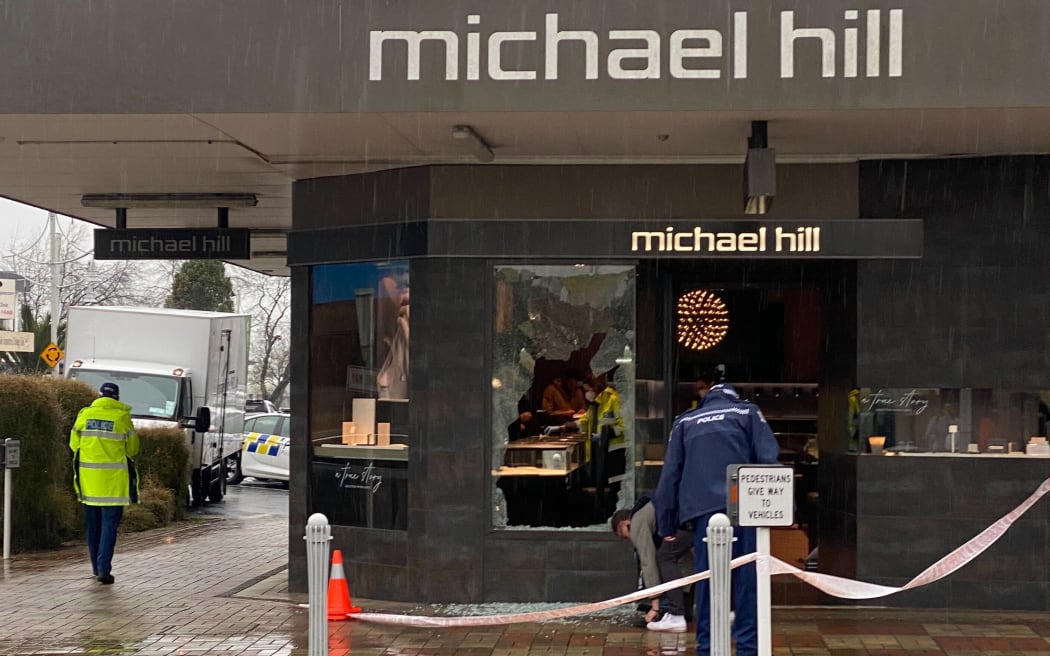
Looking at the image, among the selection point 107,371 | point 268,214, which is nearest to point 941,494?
point 268,214

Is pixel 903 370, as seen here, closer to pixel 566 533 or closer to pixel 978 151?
pixel 978 151

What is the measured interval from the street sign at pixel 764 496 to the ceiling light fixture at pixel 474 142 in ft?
11.8

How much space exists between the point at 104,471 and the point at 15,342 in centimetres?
921

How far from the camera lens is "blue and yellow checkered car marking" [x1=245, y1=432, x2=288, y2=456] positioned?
2775cm

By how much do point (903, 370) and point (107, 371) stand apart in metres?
14.6

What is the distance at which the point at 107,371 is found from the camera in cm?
2206

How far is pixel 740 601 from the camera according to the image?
27.9 feet

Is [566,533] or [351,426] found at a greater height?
[351,426]

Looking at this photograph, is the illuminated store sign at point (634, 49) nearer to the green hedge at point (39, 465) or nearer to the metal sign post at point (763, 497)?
the metal sign post at point (763, 497)

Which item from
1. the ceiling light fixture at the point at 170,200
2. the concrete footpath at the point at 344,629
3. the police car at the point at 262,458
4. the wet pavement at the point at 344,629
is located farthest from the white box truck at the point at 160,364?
the concrete footpath at the point at 344,629

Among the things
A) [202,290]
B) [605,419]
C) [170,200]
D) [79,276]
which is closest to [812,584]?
[605,419]

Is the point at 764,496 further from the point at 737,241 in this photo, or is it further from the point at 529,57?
the point at 737,241

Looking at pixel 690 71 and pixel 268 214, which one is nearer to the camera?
pixel 690 71

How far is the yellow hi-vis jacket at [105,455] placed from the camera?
507 inches
